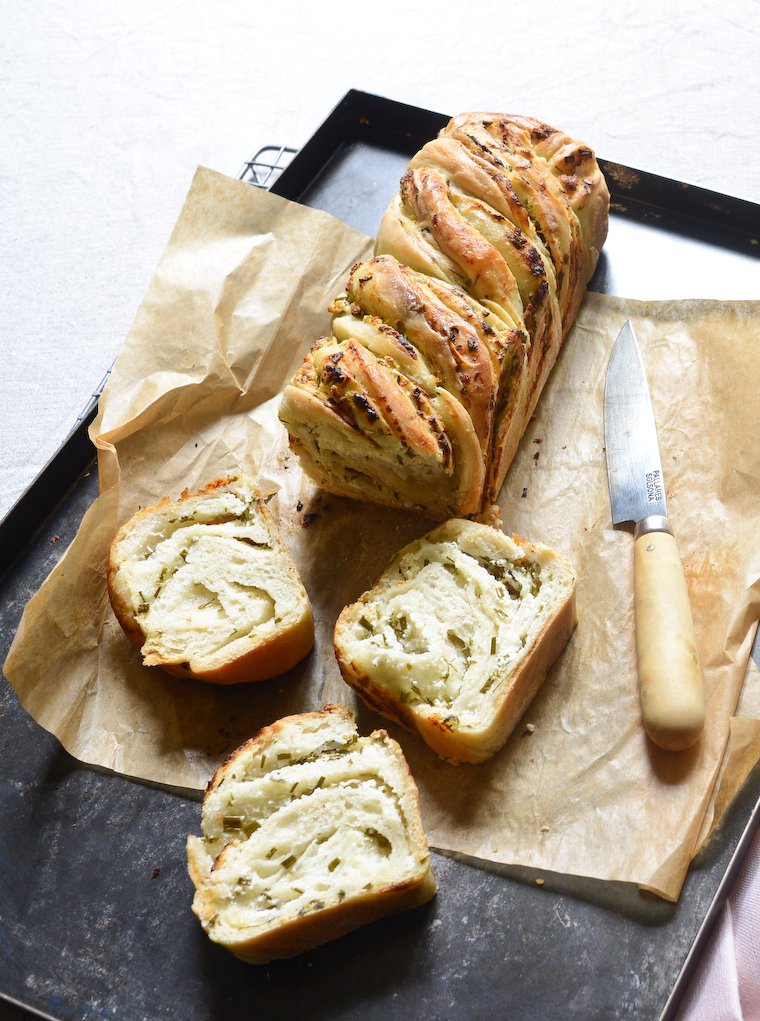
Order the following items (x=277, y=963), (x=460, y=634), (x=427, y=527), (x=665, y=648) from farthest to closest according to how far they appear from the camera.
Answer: (x=427, y=527)
(x=460, y=634)
(x=665, y=648)
(x=277, y=963)

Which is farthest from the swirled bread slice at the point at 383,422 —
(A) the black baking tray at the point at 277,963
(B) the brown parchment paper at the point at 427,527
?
(A) the black baking tray at the point at 277,963

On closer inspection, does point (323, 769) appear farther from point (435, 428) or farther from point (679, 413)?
point (679, 413)

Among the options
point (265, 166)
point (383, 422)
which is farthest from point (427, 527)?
point (265, 166)

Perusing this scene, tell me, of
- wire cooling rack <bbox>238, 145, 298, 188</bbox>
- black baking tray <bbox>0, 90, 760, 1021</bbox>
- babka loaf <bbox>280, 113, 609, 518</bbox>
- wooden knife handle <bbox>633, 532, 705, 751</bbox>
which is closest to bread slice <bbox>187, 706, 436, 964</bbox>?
black baking tray <bbox>0, 90, 760, 1021</bbox>

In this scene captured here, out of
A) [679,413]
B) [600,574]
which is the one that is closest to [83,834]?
[600,574]

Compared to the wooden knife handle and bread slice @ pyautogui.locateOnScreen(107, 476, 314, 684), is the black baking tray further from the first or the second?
bread slice @ pyautogui.locateOnScreen(107, 476, 314, 684)

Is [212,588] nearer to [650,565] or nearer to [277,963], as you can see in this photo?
[277,963]

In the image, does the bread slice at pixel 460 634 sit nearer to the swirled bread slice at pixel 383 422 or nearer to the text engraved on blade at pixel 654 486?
the swirled bread slice at pixel 383 422
